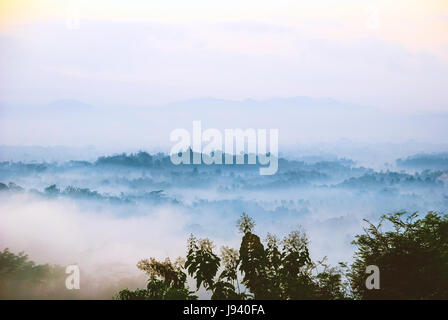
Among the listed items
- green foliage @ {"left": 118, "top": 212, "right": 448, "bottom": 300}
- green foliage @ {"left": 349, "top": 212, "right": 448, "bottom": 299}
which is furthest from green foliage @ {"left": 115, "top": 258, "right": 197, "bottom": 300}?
green foliage @ {"left": 349, "top": 212, "right": 448, "bottom": 299}

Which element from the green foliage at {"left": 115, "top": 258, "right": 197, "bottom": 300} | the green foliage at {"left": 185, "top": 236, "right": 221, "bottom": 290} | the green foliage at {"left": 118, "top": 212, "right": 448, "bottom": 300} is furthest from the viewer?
the green foliage at {"left": 185, "top": 236, "right": 221, "bottom": 290}

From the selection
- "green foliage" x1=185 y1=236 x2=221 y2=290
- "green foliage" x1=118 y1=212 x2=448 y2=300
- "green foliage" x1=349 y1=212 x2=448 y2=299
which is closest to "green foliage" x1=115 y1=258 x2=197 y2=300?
"green foliage" x1=118 y1=212 x2=448 y2=300

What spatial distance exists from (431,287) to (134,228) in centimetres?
8639

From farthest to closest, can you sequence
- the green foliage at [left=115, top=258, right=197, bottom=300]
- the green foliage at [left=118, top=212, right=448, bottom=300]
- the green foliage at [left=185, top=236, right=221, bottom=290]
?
the green foliage at [left=185, top=236, right=221, bottom=290] < the green foliage at [left=118, top=212, right=448, bottom=300] < the green foliage at [left=115, top=258, right=197, bottom=300]

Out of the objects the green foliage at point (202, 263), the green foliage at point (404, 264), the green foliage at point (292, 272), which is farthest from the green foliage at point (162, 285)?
the green foliage at point (404, 264)

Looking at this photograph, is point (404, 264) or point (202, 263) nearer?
point (202, 263)

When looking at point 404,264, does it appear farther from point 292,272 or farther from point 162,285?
point 162,285

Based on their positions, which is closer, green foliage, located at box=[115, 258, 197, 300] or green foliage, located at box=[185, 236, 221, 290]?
green foliage, located at box=[115, 258, 197, 300]

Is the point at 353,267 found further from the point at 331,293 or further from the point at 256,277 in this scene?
the point at 256,277

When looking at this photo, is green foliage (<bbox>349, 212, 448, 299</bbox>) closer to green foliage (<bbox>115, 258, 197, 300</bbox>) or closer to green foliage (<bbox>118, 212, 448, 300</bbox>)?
green foliage (<bbox>118, 212, 448, 300</bbox>)

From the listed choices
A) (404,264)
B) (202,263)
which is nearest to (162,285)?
(202,263)

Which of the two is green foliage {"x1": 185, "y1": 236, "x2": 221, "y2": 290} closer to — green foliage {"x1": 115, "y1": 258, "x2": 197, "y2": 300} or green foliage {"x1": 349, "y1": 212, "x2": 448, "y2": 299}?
green foliage {"x1": 115, "y1": 258, "x2": 197, "y2": 300}
